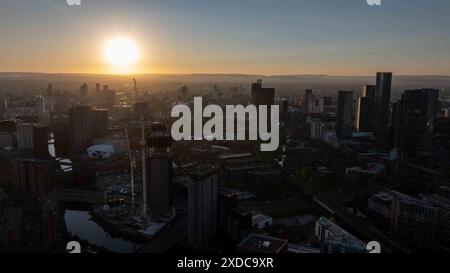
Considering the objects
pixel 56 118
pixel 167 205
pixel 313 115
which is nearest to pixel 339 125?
pixel 313 115

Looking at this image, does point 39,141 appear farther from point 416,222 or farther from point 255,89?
point 416,222

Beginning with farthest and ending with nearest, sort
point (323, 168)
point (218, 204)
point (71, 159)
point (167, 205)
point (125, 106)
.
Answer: point (125, 106)
point (71, 159)
point (323, 168)
point (167, 205)
point (218, 204)

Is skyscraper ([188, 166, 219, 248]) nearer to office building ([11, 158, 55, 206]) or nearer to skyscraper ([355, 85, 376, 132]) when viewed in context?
office building ([11, 158, 55, 206])

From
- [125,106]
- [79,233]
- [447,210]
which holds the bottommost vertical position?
[79,233]

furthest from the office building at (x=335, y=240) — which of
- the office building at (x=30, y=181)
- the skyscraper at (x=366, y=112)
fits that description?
the skyscraper at (x=366, y=112)

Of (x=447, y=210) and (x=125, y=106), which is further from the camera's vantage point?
(x=125, y=106)
